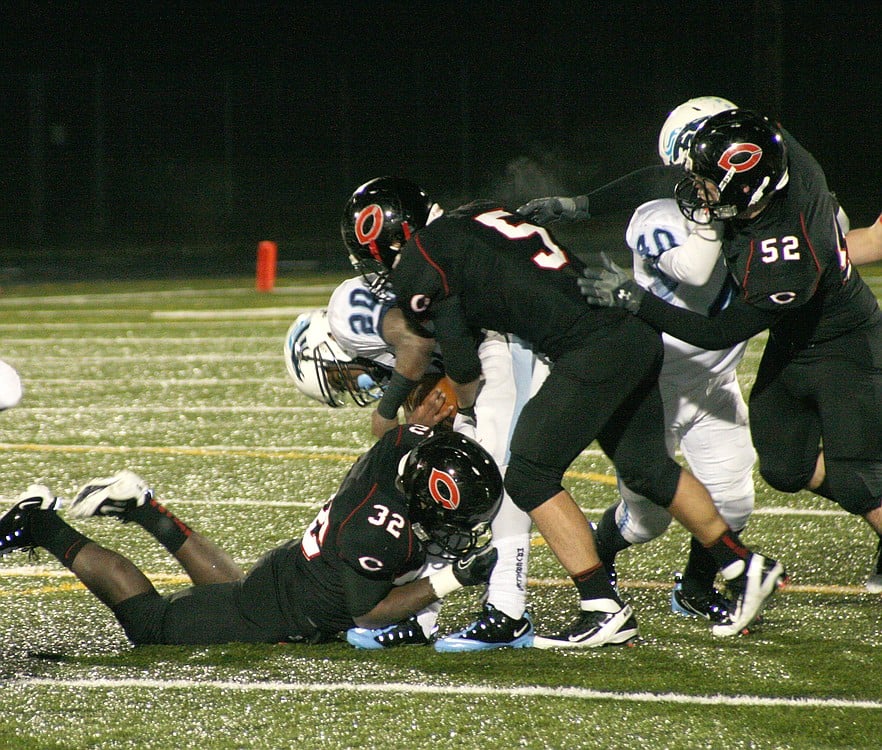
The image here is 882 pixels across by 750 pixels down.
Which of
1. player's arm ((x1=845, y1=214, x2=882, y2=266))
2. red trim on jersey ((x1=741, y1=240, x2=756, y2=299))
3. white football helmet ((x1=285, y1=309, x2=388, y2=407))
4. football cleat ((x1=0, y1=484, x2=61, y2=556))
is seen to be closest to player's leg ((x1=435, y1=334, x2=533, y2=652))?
white football helmet ((x1=285, y1=309, x2=388, y2=407))

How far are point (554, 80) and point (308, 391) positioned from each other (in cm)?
1895

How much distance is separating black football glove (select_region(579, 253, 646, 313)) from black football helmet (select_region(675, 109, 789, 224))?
0.35 metres

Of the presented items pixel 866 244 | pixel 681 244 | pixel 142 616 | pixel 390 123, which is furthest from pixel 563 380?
pixel 390 123

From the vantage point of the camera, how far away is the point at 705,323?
3.36 metres

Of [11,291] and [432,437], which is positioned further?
[11,291]

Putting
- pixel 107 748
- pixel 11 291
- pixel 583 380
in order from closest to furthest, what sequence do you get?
pixel 107 748 → pixel 583 380 → pixel 11 291

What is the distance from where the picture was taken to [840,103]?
2244cm

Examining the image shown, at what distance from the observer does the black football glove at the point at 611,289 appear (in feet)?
10.6

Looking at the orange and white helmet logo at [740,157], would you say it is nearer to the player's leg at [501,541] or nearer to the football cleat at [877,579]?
the player's leg at [501,541]

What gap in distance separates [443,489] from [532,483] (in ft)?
0.84

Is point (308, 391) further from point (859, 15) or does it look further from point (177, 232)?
point (859, 15)

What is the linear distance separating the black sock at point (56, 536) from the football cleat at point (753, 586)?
1882 mm

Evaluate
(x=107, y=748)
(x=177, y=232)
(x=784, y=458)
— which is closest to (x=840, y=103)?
(x=177, y=232)

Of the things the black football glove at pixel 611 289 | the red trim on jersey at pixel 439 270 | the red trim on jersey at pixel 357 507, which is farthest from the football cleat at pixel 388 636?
the black football glove at pixel 611 289
